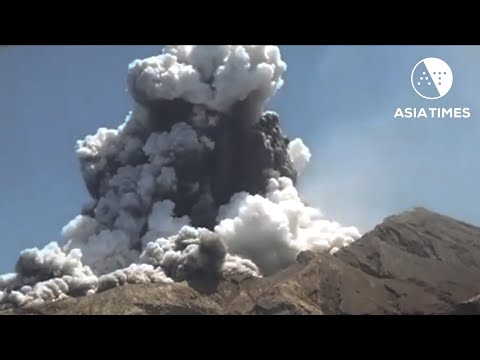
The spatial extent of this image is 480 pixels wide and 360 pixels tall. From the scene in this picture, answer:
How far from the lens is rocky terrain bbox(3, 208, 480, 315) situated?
72.3 metres

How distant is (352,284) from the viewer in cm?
7925

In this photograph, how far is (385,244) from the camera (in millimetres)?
100625

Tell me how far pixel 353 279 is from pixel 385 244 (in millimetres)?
18141

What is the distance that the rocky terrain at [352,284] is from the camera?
72312 mm
